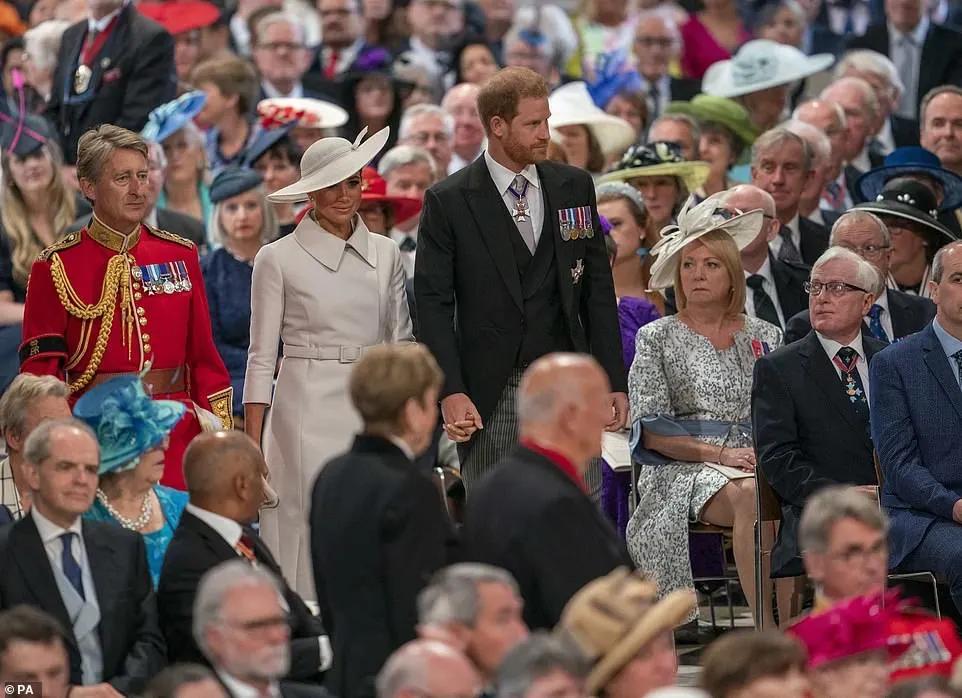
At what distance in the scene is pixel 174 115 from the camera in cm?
1123

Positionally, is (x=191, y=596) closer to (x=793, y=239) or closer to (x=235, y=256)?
(x=235, y=256)

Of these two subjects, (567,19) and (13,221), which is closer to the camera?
(13,221)

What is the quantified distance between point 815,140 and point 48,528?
541 centimetres

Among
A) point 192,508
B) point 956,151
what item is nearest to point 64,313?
point 192,508

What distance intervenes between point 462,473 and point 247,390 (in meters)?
0.83

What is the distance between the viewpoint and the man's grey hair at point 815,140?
10.6m

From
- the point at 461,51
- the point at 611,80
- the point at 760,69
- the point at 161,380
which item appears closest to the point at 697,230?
the point at 161,380

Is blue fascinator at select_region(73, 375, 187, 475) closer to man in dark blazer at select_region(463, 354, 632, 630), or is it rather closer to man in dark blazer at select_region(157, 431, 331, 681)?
man in dark blazer at select_region(157, 431, 331, 681)

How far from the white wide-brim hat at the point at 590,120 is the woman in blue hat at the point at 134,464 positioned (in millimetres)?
4845

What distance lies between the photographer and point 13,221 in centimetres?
988

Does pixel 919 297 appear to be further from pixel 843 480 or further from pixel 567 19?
pixel 567 19

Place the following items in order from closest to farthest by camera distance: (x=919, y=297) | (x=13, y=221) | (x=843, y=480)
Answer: (x=843, y=480), (x=919, y=297), (x=13, y=221)

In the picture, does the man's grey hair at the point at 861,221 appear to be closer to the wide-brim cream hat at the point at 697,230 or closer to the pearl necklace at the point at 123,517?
the wide-brim cream hat at the point at 697,230

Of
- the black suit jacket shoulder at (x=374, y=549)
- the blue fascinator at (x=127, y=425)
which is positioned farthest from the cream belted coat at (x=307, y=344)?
the black suit jacket shoulder at (x=374, y=549)
